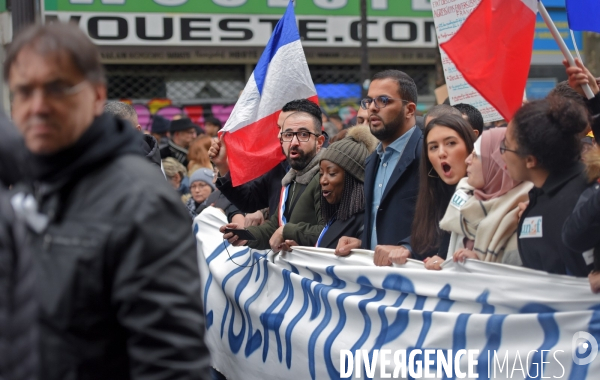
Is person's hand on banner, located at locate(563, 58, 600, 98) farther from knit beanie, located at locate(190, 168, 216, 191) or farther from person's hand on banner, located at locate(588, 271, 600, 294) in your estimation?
knit beanie, located at locate(190, 168, 216, 191)

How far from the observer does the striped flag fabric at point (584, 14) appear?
15.2 feet

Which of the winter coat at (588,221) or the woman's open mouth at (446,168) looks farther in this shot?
the woman's open mouth at (446,168)

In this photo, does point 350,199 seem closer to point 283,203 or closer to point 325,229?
point 325,229

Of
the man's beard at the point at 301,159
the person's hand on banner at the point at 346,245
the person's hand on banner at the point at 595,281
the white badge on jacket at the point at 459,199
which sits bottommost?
the person's hand on banner at the point at 595,281

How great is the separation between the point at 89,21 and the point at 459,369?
11830mm

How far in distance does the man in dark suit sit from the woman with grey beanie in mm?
186

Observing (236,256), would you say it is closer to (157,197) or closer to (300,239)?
(300,239)

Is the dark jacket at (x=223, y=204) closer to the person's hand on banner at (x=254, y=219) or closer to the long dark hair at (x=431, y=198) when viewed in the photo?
the person's hand on banner at (x=254, y=219)

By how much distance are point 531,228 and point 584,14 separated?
1425 millimetres

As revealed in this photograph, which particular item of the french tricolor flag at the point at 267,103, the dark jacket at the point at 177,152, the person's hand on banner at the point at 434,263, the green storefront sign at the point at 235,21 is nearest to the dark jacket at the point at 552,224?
the person's hand on banner at the point at 434,263

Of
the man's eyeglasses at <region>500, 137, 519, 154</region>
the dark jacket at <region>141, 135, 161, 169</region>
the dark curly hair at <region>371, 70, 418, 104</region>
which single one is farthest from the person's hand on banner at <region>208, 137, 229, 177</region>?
the man's eyeglasses at <region>500, 137, 519, 154</region>

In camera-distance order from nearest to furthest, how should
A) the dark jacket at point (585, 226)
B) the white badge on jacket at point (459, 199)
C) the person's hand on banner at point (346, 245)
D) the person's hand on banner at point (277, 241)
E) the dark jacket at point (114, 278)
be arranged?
the dark jacket at point (114, 278) < the dark jacket at point (585, 226) < the white badge on jacket at point (459, 199) < the person's hand on banner at point (346, 245) < the person's hand on banner at point (277, 241)

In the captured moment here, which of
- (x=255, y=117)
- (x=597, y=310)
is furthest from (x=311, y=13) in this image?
(x=597, y=310)
